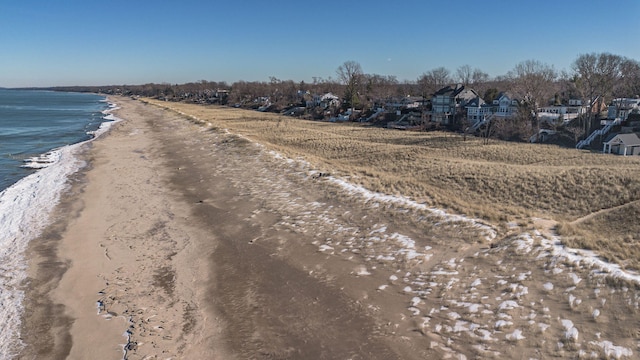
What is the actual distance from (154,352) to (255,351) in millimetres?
2373

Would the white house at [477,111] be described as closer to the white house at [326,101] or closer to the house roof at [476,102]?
the house roof at [476,102]

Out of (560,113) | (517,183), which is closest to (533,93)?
(560,113)

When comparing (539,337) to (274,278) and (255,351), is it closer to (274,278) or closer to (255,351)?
(255,351)

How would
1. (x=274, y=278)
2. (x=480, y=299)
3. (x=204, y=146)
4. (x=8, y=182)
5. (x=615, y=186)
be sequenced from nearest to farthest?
(x=480, y=299)
(x=274, y=278)
(x=615, y=186)
(x=8, y=182)
(x=204, y=146)

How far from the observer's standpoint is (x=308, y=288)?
11.9 m

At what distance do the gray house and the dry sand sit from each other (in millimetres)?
37352

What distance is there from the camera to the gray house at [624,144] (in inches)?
1633

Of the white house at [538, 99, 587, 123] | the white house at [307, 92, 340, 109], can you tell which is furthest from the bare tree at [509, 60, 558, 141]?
the white house at [307, 92, 340, 109]

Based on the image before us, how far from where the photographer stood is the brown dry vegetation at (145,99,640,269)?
16.3m

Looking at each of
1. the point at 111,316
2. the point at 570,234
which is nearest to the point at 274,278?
the point at 111,316

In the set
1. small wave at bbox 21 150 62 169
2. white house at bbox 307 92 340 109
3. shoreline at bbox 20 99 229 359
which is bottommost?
shoreline at bbox 20 99 229 359

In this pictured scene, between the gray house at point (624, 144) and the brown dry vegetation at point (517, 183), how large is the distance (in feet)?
10.9

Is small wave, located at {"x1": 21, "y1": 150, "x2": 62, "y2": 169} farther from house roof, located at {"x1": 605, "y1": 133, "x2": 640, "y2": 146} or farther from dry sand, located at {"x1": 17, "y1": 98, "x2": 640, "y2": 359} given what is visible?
house roof, located at {"x1": 605, "y1": 133, "x2": 640, "y2": 146}

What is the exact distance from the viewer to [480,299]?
1052 centimetres
